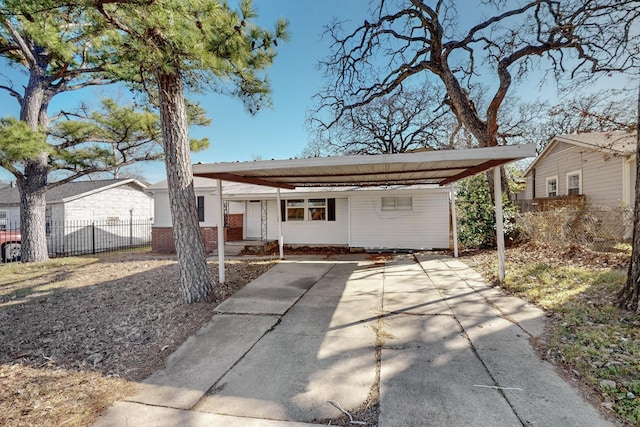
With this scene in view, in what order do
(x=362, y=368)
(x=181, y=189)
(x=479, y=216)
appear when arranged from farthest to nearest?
(x=479, y=216), (x=181, y=189), (x=362, y=368)

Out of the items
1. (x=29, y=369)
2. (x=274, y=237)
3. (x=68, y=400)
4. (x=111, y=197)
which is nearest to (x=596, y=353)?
(x=68, y=400)

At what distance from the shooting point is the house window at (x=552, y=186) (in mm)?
14328

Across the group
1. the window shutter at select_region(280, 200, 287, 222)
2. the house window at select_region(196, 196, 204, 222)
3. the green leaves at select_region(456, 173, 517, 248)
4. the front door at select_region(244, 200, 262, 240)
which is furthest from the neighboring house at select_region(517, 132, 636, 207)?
the house window at select_region(196, 196, 204, 222)

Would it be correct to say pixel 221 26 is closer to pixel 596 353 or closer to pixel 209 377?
pixel 209 377

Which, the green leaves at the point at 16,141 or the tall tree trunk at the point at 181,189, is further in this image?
the green leaves at the point at 16,141

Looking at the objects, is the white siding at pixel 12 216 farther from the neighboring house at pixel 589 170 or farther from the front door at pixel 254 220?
the neighboring house at pixel 589 170

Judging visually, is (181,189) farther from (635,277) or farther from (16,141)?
(16,141)

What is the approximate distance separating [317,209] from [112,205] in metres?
13.6

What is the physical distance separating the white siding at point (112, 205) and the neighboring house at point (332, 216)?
5984mm

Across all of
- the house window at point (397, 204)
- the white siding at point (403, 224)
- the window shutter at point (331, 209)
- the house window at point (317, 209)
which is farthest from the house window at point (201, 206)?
the house window at point (397, 204)

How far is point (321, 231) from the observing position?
12.1 m

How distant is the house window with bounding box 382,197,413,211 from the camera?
37.5 feet

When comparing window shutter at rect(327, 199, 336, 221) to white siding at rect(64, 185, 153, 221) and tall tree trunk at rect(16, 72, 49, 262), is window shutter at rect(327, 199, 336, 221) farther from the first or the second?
white siding at rect(64, 185, 153, 221)

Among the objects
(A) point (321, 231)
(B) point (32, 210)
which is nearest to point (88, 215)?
(B) point (32, 210)
